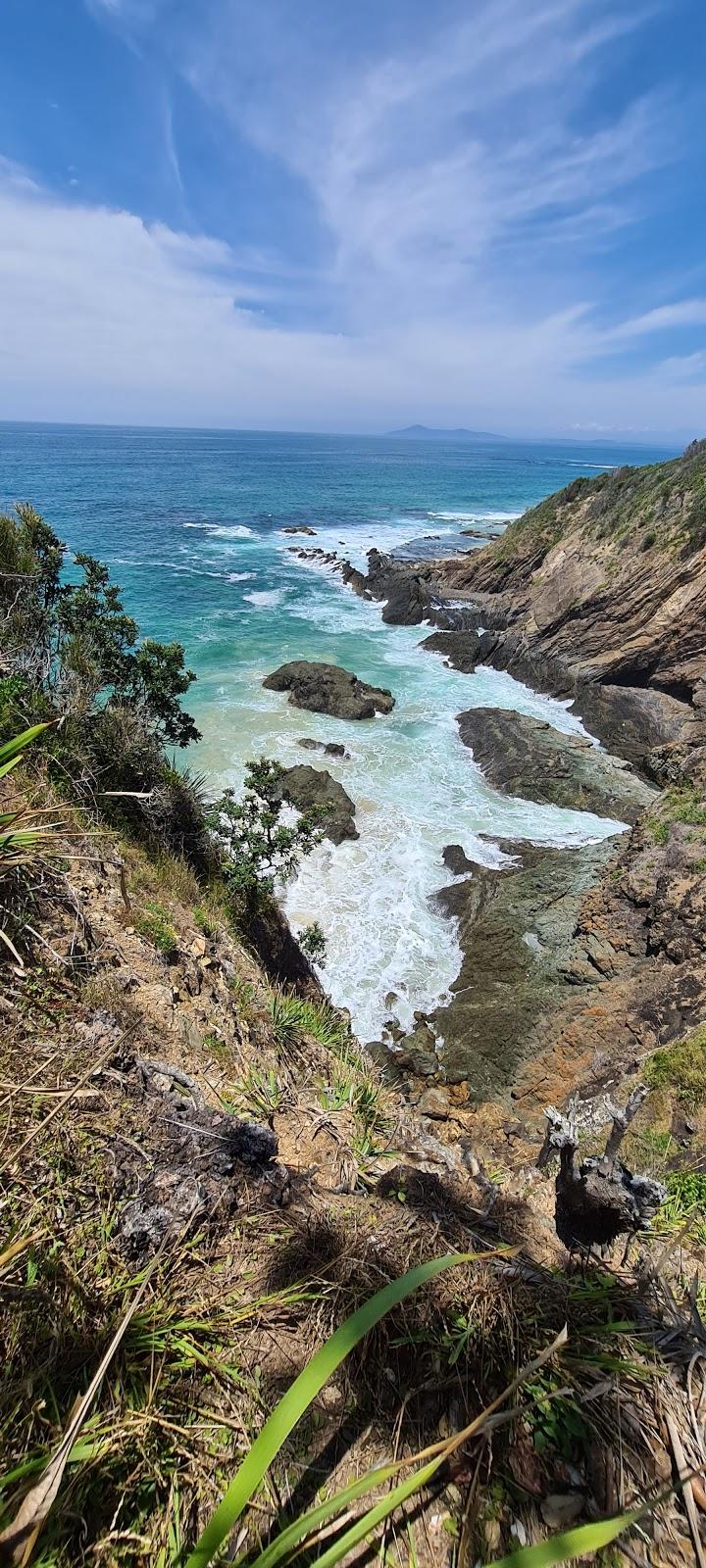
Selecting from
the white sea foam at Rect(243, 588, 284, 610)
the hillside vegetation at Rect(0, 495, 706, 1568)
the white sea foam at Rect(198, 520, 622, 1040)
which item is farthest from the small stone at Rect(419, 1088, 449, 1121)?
the white sea foam at Rect(243, 588, 284, 610)

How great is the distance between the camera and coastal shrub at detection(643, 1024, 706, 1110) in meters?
6.21

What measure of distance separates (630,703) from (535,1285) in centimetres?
2414

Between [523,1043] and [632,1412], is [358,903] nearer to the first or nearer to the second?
[523,1043]

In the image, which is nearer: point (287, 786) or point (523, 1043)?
point (523, 1043)

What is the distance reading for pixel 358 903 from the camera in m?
14.2

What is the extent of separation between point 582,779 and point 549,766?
1087mm

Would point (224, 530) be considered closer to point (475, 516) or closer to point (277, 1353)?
point (475, 516)

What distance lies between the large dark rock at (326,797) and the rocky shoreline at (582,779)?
3083mm

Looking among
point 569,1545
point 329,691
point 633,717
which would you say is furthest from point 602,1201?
point 329,691

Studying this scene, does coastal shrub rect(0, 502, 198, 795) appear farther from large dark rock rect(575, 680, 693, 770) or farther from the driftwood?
large dark rock rect(575, 680, 693, 770)

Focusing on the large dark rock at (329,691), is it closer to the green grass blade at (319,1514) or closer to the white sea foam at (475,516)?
the green grass blade at (319,1514)

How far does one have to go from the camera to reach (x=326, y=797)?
1753 centimetres

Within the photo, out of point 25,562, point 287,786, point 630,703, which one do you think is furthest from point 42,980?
point 630,703

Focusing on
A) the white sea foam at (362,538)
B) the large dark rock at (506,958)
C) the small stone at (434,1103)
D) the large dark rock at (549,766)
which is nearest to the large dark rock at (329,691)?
the large dark rock at (549,766)
